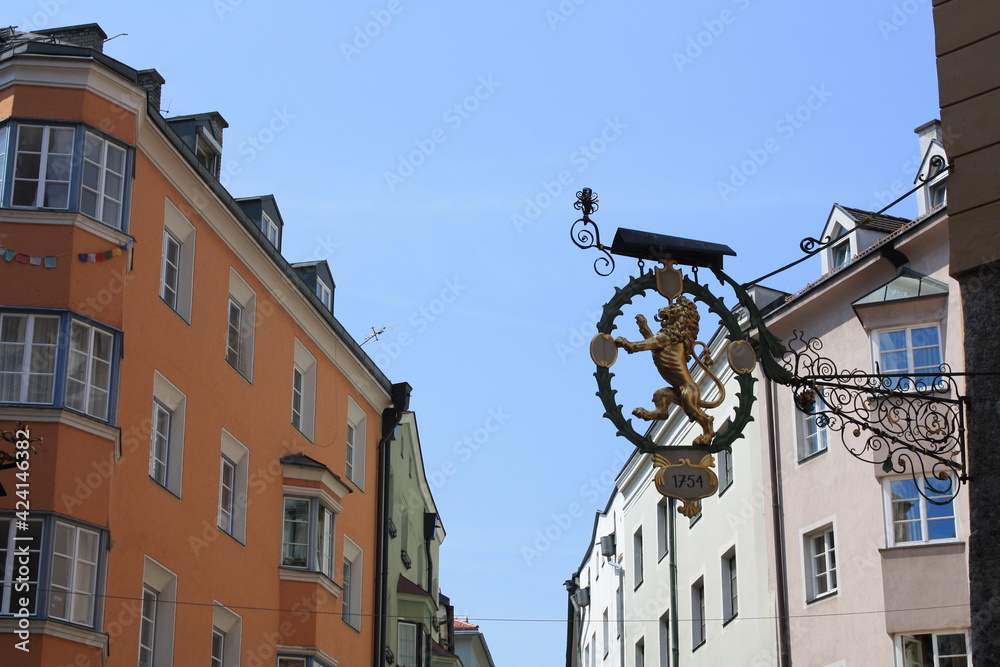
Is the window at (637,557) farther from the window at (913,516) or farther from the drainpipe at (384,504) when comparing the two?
the window at (913,516)

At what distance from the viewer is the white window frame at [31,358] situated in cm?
2247

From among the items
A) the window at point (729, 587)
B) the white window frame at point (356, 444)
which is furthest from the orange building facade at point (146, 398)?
the window at point (729, 587)

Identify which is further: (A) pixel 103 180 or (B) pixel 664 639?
(B) pixel 664 639

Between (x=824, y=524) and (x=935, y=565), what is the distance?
3.10m

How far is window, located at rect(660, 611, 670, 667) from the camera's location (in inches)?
1589

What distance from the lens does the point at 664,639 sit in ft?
134

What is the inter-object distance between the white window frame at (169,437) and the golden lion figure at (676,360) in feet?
57.2

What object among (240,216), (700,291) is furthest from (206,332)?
(700,291)

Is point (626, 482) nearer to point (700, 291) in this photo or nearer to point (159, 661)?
point (159, 661)

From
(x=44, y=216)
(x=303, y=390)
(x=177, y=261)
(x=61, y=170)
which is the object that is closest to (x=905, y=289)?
(x=303, y=390)

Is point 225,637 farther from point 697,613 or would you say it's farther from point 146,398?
point 697,613

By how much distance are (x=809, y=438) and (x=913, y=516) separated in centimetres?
365

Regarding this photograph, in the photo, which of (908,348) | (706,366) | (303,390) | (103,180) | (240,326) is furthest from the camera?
(303,390)

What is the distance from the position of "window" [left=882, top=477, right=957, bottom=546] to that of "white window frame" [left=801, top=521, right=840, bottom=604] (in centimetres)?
154
